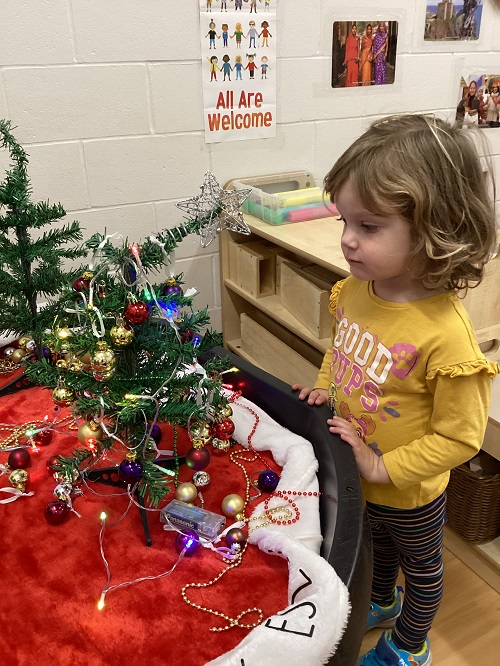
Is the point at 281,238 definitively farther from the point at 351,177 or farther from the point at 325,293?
the point at 351,177

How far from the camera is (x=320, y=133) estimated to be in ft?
6.35

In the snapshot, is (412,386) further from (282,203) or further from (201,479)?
(282,203)

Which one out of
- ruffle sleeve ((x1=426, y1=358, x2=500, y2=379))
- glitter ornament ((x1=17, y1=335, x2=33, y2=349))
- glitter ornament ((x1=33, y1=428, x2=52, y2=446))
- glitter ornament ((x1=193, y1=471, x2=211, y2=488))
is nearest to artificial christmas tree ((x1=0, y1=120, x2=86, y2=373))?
glitter ornament ((x1=17, y1=335, x2=33, y2=349))

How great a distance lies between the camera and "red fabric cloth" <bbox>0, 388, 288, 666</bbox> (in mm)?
660

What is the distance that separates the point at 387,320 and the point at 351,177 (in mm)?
227

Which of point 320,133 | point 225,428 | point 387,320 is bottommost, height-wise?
point 225,428

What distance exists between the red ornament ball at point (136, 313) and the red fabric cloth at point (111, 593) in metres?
0.33

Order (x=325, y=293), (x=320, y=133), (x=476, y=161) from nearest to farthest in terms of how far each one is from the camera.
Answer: (x=476, y=161), (x=325, y=293), (x=320, y=133)

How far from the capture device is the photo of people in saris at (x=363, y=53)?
1.83 metres

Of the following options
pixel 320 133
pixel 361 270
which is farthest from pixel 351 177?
pixel 320 133

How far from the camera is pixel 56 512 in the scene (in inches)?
32.8

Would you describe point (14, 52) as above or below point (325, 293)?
above

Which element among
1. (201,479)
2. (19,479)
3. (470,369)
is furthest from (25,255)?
(470,369)

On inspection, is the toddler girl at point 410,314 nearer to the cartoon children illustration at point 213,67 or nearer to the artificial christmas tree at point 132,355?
the artificial christmas tree at point 132,355
